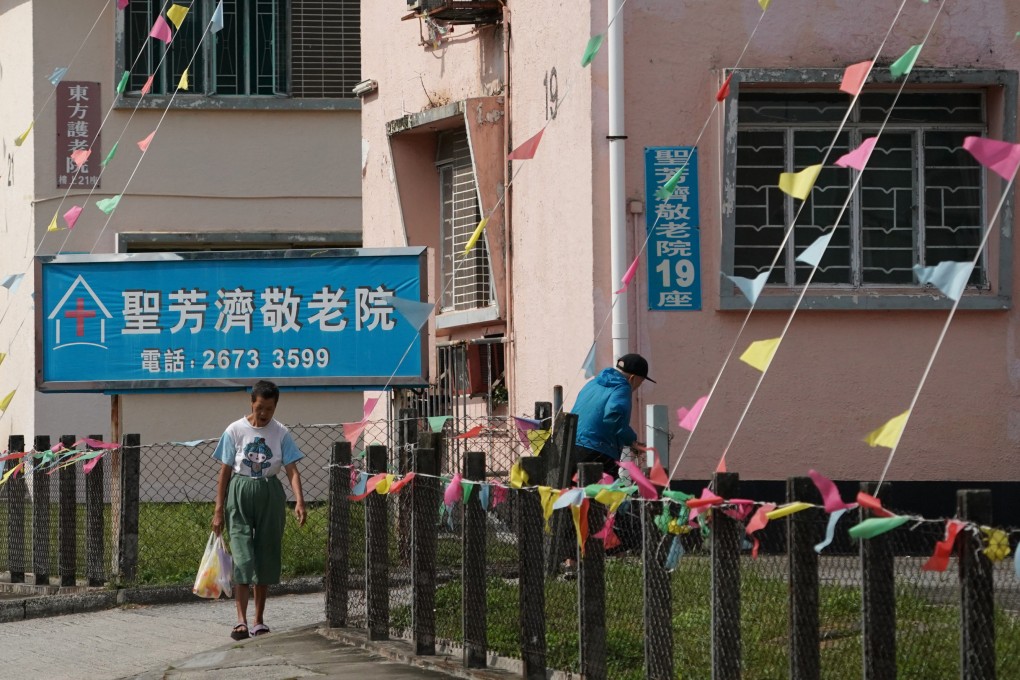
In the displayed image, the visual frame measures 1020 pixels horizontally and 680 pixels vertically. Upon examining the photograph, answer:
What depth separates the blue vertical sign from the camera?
1277cm

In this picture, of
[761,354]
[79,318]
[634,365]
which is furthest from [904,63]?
[79,318]

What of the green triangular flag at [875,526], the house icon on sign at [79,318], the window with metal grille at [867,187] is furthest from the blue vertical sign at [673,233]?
the green triangular flag at [875,526]

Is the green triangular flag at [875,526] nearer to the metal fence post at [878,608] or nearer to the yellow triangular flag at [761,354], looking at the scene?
the metal fence post at [878,608]

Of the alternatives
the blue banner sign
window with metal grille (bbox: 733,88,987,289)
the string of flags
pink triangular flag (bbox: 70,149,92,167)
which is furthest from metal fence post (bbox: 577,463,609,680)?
pink triangular flag (bbox: 70,149,92,167)

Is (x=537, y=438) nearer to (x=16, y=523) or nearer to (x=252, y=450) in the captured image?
(x=252, y=450)

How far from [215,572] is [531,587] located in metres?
2.92

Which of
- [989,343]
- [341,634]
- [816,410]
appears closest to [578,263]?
[816,410]

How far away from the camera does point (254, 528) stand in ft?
34.8

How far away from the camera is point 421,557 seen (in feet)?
30.6

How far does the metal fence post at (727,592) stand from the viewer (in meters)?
6.88

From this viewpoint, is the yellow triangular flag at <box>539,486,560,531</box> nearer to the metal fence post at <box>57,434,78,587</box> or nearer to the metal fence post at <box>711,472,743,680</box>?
the metal fence post at <box>711,472,743,680</box>

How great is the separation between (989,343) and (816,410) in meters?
1.38

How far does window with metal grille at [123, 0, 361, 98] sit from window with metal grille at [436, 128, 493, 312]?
18.4ft

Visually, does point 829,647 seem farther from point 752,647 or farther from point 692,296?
point 692,296
